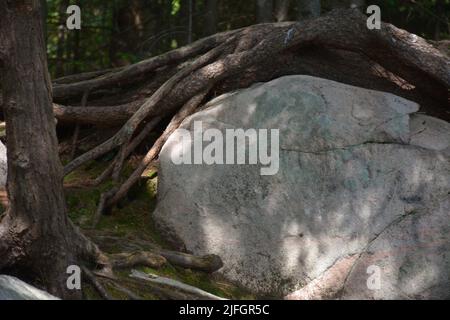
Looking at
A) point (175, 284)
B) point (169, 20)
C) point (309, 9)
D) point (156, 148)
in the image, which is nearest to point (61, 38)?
point (169, 20)

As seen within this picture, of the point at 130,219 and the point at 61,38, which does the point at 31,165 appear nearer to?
the point at 130,219

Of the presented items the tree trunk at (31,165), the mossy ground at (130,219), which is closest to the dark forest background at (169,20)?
the mossy ground at (130,219)

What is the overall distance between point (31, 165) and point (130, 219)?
2402 mm

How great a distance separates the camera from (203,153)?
761cm

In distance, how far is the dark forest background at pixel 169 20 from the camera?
12055 millimetres

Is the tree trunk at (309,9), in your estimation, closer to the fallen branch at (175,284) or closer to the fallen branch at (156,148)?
the fallen branch at (156,148)

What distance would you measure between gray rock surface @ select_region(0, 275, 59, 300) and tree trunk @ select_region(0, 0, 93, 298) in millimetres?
208

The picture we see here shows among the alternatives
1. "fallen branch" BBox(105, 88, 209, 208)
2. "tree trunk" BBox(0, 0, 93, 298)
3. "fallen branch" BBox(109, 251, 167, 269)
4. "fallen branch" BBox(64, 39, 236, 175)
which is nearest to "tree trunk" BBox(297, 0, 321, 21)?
"fallen branch" BBox(64, 39, 236, 175)

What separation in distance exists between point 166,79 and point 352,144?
254 cm

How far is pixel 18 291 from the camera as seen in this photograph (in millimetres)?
A: 5297

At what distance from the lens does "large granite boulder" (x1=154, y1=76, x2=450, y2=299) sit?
7.03 metres

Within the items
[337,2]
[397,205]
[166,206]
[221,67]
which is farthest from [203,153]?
[337,2]

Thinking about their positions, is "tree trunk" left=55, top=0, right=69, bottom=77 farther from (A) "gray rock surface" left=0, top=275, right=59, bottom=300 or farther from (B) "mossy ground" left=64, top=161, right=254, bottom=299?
(A) "gray rock surface" left=0, top=275, right=59, bottom=300

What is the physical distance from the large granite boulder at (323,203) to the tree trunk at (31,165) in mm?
1891
